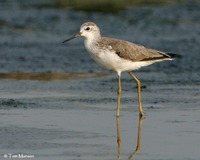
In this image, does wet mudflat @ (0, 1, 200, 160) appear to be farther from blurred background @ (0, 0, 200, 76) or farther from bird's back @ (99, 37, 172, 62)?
bird's back @ (99, 37, 172, 62)

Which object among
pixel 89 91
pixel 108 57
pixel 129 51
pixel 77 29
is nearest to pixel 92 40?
pixel 108 57

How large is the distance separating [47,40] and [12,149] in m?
9.99

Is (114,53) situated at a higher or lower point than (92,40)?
lower

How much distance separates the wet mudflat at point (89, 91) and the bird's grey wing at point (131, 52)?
2.84 feet

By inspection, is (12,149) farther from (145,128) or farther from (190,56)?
(190,56)

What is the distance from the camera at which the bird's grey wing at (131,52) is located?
9.03 m

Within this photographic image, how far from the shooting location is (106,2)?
20984mm

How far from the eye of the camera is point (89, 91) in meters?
10.4

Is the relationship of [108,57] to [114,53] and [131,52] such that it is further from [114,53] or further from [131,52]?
[131,52]

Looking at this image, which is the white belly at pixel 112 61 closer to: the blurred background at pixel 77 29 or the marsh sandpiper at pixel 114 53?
the marsh sandpiper at pixel 114 53

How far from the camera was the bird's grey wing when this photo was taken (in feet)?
29.6

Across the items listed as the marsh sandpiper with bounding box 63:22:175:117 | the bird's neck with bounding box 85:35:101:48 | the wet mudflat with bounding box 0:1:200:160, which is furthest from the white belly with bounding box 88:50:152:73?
the wet mudflat with bounding box 0:1:200:160

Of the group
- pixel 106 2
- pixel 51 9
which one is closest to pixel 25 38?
pixel 51 9

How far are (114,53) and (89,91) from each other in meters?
1.64
